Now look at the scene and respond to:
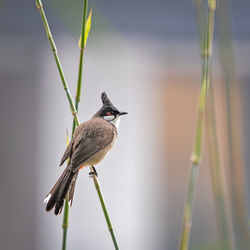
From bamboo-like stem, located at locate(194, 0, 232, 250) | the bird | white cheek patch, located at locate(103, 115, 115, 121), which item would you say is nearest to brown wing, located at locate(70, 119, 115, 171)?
the bird

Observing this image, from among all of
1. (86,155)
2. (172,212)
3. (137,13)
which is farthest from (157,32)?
(86,155)

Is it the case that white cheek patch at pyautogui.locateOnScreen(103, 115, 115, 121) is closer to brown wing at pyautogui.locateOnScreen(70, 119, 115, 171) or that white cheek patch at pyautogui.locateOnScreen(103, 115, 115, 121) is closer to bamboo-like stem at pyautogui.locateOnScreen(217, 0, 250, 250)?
brown wing at pyautogui.locateOnScreen(70, 119, 115, 171)

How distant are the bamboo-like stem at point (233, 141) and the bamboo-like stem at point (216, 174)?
0.02 m

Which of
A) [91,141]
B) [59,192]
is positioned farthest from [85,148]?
[59,192]

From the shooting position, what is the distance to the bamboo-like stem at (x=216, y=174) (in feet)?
3.23

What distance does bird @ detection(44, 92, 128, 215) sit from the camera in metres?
1.37

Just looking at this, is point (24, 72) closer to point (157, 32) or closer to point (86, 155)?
point (157, 32)

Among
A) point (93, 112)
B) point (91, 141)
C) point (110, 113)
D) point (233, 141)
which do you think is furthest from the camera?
point (93, 112)

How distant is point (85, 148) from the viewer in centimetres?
182

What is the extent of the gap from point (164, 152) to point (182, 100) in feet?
2.06

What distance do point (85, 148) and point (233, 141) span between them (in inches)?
35.1

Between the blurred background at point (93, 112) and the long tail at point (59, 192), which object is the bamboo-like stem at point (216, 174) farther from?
the blurred background at point (93, 112)

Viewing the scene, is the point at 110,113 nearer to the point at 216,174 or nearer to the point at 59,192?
the point at 59,192

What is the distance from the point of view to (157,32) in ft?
19.3
